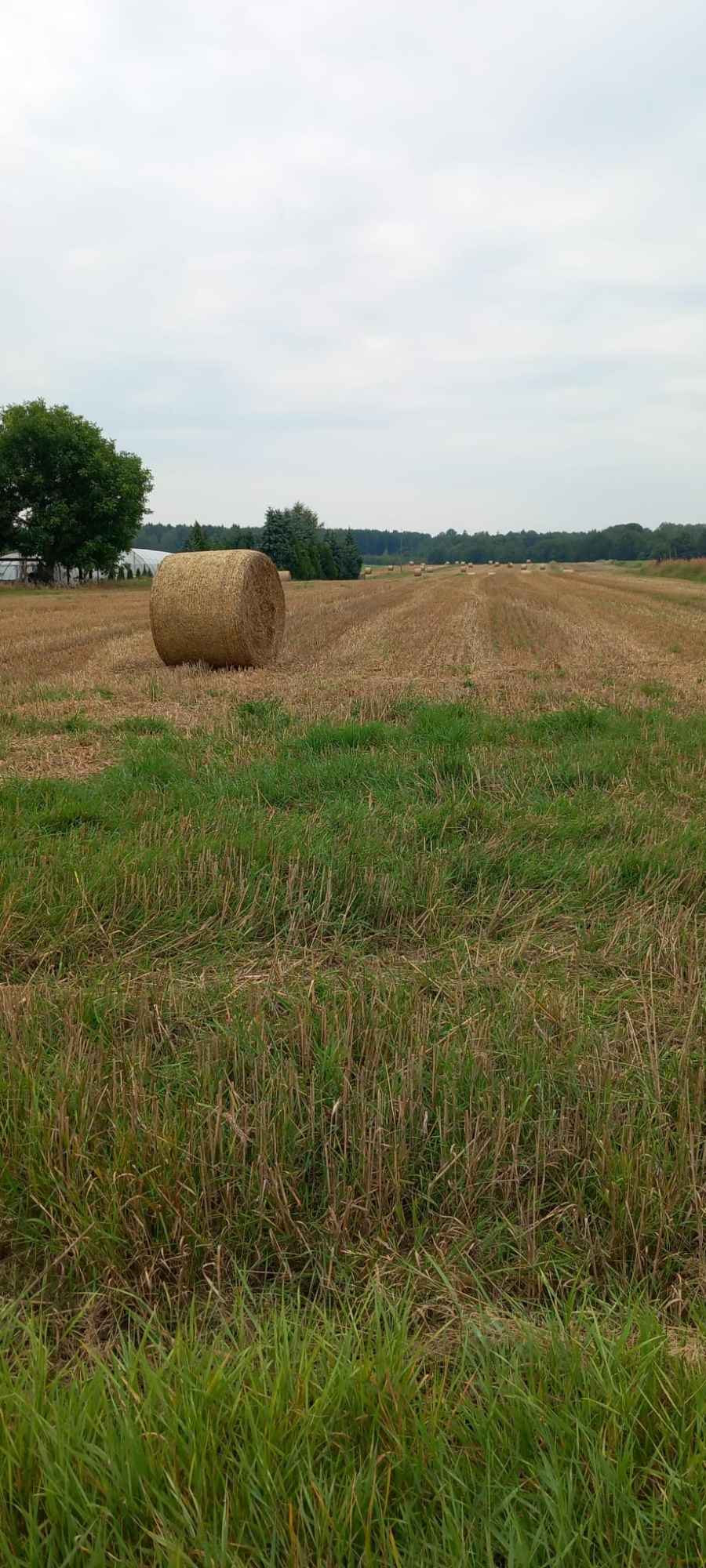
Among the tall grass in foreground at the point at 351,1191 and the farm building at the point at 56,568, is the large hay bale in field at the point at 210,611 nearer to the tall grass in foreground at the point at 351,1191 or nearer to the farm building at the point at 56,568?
the tall grass in foreground at the point at 351,1191

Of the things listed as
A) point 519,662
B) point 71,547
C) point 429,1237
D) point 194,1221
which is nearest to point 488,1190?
point 429,1237

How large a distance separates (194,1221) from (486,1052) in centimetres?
108

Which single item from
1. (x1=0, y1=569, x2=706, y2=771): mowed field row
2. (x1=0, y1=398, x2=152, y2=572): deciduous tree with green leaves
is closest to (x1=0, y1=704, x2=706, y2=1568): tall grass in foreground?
(x1=0, y1=569, x2=706, y2=771): mowed field row

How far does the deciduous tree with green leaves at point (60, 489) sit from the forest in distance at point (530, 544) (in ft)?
103

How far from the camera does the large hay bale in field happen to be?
13.3 metres

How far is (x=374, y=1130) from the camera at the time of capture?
2.74 meters

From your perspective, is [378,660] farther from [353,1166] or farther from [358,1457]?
[358,1457]

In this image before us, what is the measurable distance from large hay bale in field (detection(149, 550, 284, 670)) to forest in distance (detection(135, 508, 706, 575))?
68820mm

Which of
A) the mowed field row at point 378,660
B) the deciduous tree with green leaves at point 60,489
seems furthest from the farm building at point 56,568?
the mowed field row at point 378,660

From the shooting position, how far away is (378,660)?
14219 millimetres

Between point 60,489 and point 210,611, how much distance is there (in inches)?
1560

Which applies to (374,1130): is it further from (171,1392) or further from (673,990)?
(673,990)

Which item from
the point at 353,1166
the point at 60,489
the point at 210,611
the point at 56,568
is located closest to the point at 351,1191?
the point at 353,1166

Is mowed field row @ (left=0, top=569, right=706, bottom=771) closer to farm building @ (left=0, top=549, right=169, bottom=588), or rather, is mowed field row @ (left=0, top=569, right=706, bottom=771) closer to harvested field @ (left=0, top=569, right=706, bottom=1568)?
harvested field @ (left=0, top=569, right=706, bottom=1568)
